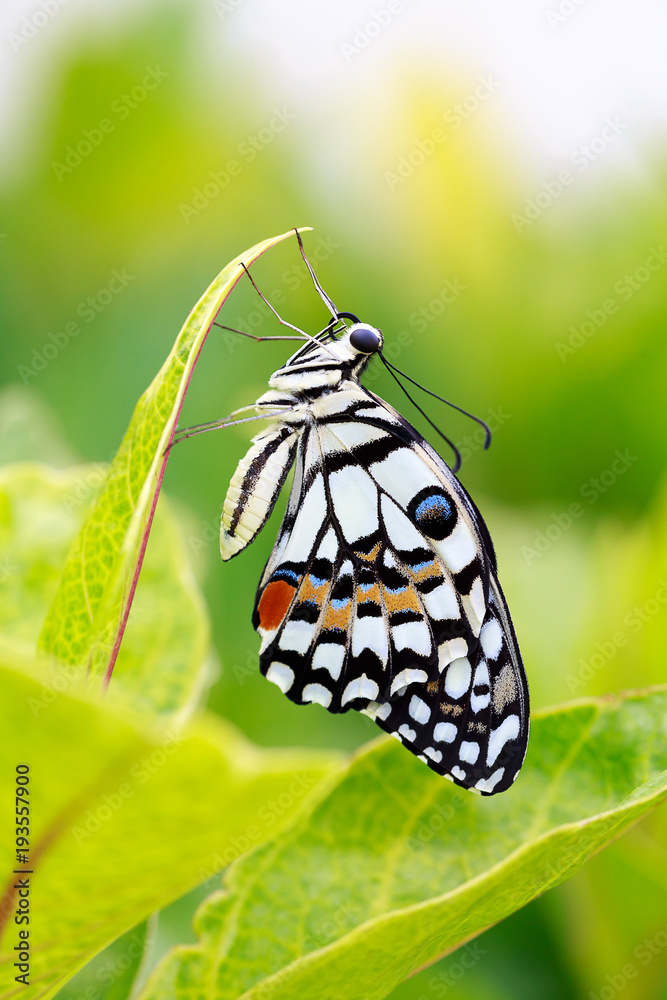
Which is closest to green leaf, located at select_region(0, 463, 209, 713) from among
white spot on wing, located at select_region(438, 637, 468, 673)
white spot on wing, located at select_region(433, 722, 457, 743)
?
white spot on wing, located at select_region(433, 722, 457, 743)

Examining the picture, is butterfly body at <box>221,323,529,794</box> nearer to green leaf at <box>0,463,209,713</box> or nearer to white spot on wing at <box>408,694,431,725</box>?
white spot on wing at <box>408,694,431,725</box>

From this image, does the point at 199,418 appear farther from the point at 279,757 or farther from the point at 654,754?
the point at 279,757

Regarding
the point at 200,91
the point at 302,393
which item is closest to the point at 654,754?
the point at 302,393

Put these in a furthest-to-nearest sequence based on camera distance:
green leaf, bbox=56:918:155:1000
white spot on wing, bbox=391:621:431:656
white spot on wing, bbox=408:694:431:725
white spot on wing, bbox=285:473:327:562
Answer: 1. white spot on wing, bbox=285:473:327:562
2. white spot on wing, bbox=391:621:431:656
3. white spot on wing, bbox=408:694:431:725
4. green leaf, bbox=56:918:155:1000

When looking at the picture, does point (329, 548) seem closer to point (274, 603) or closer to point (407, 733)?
point (274, 603)

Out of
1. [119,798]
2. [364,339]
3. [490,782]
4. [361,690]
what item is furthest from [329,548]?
[119,798]

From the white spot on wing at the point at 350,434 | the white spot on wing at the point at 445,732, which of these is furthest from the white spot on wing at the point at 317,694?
the white spot on wing at the point at 350,434
